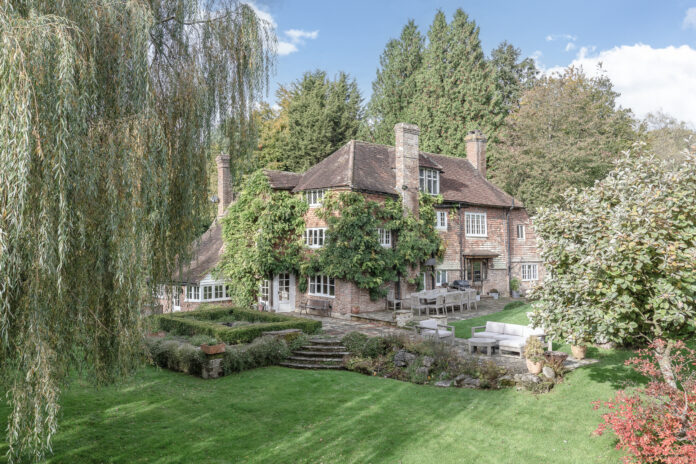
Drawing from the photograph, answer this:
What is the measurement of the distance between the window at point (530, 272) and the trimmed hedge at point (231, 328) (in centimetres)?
1752

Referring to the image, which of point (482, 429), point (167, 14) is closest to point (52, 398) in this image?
point (167, 14)

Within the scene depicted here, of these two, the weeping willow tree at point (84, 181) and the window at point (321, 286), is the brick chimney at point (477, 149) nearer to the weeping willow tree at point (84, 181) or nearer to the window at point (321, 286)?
the window at point (321, 286)

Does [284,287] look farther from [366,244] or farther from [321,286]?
[366,244]

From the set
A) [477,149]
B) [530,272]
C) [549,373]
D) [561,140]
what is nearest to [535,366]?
[549,373]

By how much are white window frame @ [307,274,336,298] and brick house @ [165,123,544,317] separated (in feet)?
0.17

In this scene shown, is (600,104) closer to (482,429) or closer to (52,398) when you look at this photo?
(482,429)

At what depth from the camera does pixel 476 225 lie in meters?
27.5

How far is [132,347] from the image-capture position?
6.89 m

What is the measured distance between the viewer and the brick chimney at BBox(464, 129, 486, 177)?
31.0 m

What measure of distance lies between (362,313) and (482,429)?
482 inches

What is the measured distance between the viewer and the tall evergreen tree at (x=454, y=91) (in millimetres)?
40688

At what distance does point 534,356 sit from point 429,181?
1470 cm

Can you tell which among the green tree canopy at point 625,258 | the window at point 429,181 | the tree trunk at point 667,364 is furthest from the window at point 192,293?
the tree trunk at point 667,364

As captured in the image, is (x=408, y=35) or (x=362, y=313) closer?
(x=362, y=313)
